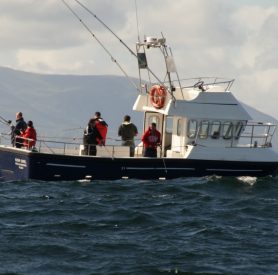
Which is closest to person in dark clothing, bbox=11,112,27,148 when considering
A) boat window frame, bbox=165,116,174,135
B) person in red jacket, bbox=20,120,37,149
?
person in red jacket, bbox=20,120,37,149

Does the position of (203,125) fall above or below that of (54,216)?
above

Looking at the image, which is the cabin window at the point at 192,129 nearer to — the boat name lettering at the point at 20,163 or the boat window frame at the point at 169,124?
the boat window frame at the point at 169,124

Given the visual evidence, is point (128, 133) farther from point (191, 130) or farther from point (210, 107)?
point (210, 107)

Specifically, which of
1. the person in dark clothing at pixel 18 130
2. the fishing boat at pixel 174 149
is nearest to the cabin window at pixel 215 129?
the fishing boat at pixel 174 149

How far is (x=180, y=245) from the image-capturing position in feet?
71.9

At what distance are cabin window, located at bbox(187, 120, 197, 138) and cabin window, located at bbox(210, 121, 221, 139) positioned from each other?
62 cm

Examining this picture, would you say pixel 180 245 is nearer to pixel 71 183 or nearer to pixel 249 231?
pixel 249 231

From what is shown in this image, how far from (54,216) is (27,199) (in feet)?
12.7

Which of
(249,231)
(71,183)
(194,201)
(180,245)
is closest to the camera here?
(180,245)

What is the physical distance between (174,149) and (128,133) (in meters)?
1.72

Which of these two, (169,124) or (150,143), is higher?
(169,124)

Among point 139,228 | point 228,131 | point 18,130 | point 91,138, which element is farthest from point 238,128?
point 139,228

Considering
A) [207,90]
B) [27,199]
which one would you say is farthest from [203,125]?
[27,199]

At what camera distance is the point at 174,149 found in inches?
1388
